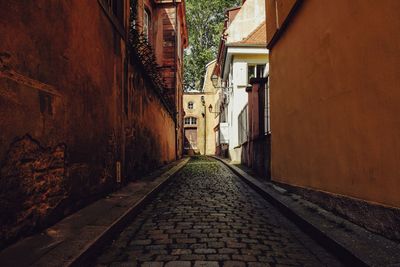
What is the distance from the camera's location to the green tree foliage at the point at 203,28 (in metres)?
36.4

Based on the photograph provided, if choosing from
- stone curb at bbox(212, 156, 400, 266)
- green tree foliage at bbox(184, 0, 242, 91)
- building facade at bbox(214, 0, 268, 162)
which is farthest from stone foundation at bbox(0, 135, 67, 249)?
green tree foliage at bbox(184, 0, 242, 91)

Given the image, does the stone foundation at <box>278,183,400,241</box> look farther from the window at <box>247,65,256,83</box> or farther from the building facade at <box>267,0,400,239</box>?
the window at <box>247,65,256,83</box>

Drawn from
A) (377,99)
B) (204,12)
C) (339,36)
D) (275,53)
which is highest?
(204,12)

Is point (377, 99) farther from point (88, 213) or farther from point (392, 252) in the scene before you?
point (88, 213)

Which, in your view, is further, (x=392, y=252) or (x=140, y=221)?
(x=140, y=221)

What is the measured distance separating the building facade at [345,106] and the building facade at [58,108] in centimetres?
318

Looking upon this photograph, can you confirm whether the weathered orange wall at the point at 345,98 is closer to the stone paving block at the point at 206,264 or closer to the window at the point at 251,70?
the stone paving block at the point at 206,264

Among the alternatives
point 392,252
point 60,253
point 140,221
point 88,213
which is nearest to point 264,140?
point 140,221

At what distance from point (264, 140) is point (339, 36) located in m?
5.29

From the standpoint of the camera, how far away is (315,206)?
4.85 m

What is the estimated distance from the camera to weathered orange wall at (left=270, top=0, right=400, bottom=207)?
10.2 feet

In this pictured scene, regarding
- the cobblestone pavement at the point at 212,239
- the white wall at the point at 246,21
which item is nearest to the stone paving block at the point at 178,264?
the cobblestone pavement at the point at 212,239

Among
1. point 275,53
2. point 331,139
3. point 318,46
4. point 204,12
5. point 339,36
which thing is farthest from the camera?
point 204,12

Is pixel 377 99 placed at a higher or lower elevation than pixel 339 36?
lower
